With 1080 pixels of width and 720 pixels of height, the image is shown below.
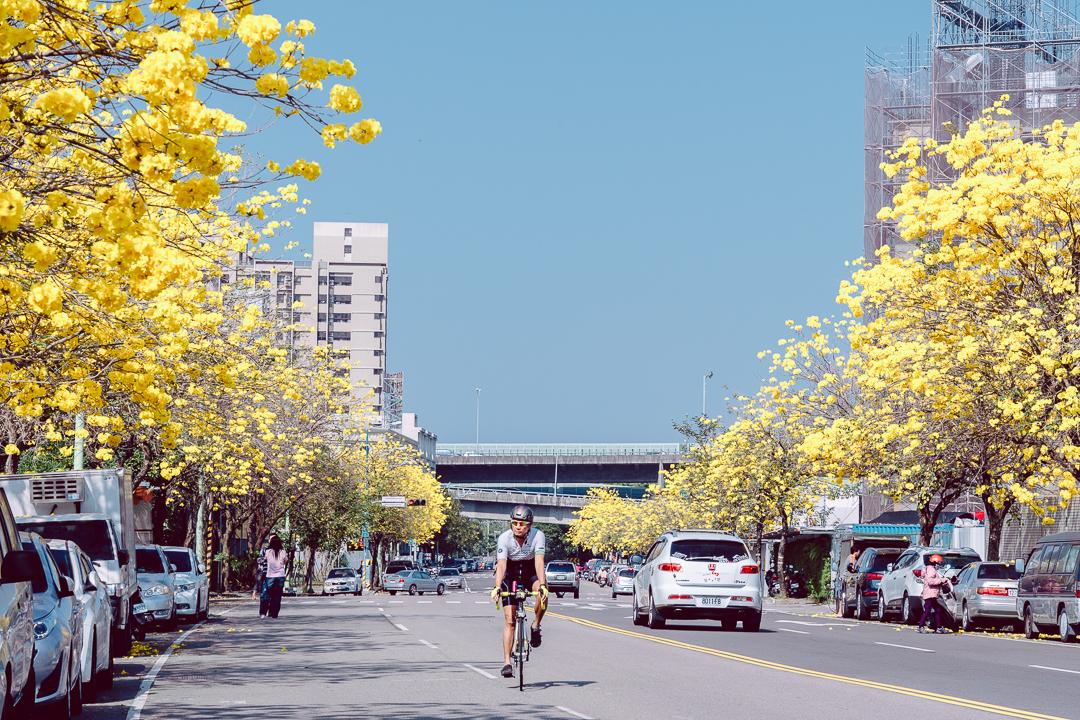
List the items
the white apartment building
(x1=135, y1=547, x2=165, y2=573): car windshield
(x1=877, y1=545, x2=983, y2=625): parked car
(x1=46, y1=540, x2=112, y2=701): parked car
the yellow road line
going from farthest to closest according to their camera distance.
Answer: the white apartment building, (x1=877, y1=545, x2=983, y2=625): parked car, (x1=135, y1=547, x2=165, y2=573): car windshield, (x1=46, y1=540, x2=112, y2=701): parked car, the yellow road line

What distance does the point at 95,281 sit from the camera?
50.8ft

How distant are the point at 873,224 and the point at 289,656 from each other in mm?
57100

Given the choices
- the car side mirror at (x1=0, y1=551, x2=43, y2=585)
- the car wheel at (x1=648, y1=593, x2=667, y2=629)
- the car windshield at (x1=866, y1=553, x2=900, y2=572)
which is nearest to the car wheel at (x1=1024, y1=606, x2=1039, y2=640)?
the car wheel at (x1=648, y1=593, x2=667, y2=629)

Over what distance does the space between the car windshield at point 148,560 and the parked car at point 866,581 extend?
18.9m

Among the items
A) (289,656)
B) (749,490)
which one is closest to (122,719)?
(289,656)

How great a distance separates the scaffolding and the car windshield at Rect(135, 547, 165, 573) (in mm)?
41587

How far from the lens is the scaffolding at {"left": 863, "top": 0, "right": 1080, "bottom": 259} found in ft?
230

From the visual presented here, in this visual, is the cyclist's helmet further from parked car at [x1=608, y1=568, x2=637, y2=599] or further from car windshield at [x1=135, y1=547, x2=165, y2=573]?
parked car at [x1=608, y1=568, x2=637, y2=599]

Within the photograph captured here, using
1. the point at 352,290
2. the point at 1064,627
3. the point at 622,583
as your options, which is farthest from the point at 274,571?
the point at 352,290

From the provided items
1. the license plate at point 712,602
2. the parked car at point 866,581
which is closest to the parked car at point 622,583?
the parked car at point 866,581

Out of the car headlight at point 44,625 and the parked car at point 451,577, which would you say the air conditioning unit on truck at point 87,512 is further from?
the parked car at point 451,577

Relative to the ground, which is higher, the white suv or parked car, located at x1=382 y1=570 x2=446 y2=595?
the white suv

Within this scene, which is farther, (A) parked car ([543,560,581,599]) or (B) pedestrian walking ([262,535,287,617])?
(A) parked car ([543,560,581,599])

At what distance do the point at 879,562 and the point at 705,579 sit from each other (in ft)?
47.3
